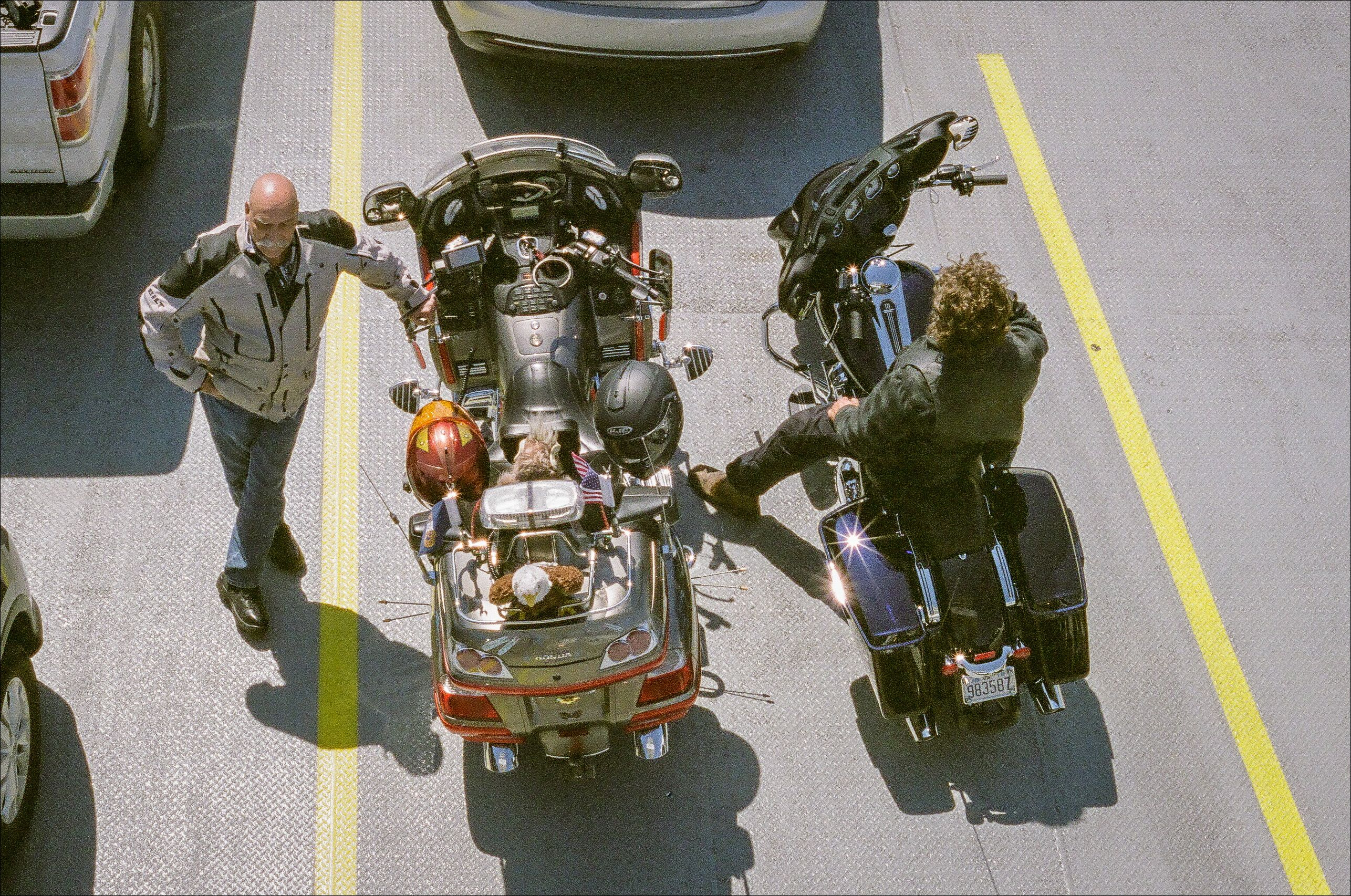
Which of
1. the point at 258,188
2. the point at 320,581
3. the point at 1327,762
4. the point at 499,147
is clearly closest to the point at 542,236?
the point at 499,147

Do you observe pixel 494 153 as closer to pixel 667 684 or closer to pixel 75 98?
pixel 75 98

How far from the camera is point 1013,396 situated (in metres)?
3.77

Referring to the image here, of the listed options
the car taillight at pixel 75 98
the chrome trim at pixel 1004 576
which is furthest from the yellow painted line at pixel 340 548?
the chrome trim at pixel 1004 576

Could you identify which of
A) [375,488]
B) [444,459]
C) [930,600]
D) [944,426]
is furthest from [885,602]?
[375,488]

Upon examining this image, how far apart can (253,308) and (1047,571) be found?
127 inches

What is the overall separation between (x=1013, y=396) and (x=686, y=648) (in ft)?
4.95

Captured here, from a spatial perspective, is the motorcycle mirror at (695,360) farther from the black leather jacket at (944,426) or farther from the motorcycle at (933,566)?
the motorcycle at (933,566)

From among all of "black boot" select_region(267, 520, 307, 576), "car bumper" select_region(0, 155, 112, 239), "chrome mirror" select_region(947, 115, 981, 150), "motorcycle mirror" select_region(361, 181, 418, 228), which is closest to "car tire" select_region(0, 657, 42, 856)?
"black boot" select_region(267, 520, 307, 576)

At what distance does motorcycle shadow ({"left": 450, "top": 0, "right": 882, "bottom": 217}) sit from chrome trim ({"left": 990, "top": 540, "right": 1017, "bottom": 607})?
244 centimetres

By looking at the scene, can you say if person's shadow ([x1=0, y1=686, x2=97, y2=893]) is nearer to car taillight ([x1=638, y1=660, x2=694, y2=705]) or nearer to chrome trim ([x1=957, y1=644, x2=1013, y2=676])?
car taillight ([x1=638, y1=660, x2=694, y2=705])

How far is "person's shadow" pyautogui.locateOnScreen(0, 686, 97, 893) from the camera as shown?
4.11 metres

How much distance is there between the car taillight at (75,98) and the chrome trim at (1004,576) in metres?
4.38

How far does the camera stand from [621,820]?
4.32 m

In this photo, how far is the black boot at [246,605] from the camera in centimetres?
445
